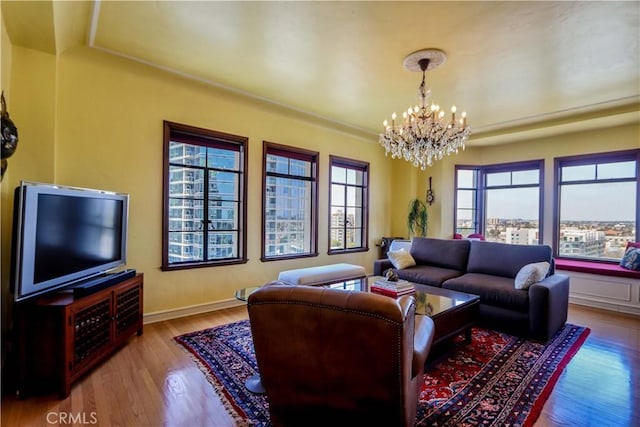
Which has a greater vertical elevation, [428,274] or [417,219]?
[417,219]

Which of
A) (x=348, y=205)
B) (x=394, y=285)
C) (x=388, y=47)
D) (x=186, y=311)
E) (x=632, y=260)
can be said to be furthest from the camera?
(x=348, y=205)

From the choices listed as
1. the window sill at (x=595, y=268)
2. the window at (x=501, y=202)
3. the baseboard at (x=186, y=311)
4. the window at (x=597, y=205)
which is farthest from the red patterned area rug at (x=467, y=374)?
the window at (x=501, y=202)

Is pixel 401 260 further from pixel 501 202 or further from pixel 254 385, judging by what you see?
pixel 501 202

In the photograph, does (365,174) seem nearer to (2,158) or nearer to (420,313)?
(420,313)

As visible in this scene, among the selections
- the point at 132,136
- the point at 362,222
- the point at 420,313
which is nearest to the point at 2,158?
the point at 132,136

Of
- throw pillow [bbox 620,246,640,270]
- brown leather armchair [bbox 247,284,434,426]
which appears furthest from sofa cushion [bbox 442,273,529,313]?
brown leather armchair [bbox 247,284,434,426]

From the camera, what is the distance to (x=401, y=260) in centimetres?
448

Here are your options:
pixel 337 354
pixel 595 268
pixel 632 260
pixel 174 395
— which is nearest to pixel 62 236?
pixel 174 395

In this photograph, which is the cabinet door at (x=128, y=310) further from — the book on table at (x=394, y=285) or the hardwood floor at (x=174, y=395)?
the book on table at (x=394, y=285)

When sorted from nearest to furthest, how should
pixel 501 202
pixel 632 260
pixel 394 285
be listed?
pixel 394 285
pixel 632 260
pixel 501 202

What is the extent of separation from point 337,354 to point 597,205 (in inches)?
231

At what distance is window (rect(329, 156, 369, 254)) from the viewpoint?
557 cm

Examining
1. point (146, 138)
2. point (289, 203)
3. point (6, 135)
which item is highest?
point (146, 138)

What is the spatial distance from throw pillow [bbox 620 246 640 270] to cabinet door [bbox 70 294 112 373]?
245 inches
